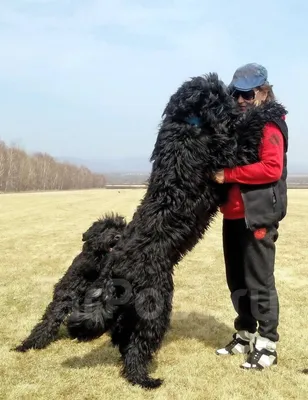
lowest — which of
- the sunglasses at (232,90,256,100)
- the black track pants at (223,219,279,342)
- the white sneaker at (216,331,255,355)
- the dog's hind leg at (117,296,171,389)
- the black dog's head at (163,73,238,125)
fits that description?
the white sneaker at (216,331,255,355)

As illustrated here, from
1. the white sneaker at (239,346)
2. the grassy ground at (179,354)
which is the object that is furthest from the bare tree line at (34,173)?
the white sneaker at (239,346)

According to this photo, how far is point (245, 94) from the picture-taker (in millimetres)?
3326

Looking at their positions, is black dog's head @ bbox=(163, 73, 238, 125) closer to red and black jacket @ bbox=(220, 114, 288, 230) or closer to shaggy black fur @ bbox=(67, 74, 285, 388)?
shaggy black fur @ bbox=(67, 74, 285, 388)

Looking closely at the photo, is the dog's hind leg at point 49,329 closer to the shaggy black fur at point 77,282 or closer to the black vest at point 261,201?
the shaggy black fur at point 77,282

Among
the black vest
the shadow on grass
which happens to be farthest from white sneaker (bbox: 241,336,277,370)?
the black vest

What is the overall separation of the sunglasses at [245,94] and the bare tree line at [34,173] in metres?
69.3

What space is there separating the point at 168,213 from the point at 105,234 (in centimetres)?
99

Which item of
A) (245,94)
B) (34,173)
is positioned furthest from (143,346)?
(34,173)

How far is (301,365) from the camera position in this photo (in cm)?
370

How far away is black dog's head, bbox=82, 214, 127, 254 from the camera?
3.86m

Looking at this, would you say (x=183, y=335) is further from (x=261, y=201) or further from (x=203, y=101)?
(x=203, y=101)

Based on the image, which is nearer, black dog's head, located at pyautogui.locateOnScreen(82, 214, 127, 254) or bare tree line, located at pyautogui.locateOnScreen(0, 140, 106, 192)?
black dog's head, located at pyautogui.locateOnScreen(82, 214, 127, 254)

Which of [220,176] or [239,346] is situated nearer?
[220,176]

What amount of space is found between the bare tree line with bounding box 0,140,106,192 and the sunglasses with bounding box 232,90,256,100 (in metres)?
69.3
